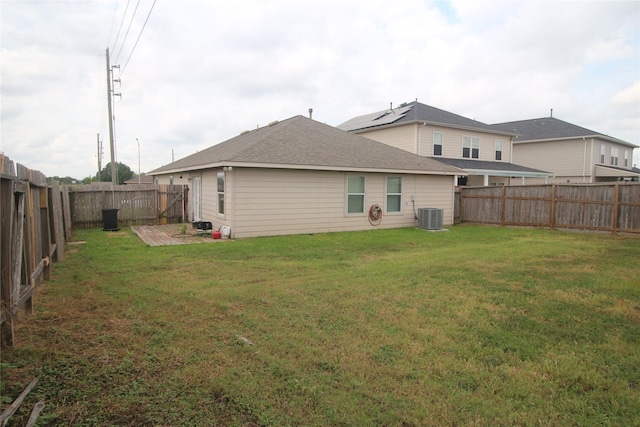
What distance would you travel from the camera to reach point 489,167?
21281 mm

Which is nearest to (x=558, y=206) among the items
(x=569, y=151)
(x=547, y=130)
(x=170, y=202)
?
(x=170, y=202)

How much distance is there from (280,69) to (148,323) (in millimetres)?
15758

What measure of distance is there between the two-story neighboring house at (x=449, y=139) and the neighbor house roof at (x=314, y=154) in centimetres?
475

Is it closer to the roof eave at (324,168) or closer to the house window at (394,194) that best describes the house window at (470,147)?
the roof eave at (324,168)

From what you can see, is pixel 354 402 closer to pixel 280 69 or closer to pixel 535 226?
pixel 535 226

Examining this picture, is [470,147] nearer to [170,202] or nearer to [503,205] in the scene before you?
[503,205]

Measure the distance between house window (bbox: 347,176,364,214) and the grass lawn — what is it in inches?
247

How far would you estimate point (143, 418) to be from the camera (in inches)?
101

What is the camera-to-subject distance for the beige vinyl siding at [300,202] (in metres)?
11.4

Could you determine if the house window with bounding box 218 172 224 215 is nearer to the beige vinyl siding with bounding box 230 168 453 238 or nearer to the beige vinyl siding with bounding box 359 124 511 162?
the beige vinyl siding with bounding box 230 168 453 238

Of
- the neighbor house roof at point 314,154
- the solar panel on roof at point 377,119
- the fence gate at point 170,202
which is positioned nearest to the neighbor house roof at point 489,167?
the solar panel on roof at point 377,119

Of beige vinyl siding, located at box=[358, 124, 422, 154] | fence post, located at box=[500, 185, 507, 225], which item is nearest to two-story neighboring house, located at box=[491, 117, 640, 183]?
beige vinyl siding, located at box=[358, 124, 422, 154]

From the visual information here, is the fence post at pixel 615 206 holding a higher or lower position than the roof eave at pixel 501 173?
lower

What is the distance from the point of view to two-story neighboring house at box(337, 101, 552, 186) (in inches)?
801
